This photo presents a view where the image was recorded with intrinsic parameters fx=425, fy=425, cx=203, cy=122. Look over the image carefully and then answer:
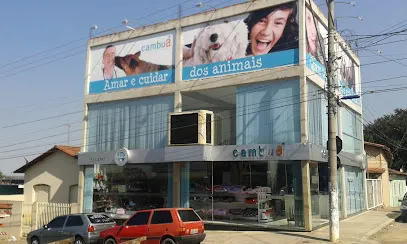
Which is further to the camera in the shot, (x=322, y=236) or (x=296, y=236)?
(x=296, y=236)

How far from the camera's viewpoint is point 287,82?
1975 centimetres

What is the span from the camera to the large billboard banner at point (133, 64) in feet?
77.6

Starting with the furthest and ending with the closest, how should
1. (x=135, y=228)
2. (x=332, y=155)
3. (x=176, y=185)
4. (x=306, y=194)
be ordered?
(x=176, y=185) → (x=306, y=194) → (x=332, y=155) → (x=135, y=228)

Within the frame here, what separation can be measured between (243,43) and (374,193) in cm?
1916

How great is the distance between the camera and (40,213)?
81.0 feet

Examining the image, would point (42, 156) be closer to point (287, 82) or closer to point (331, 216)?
point (287, 82)

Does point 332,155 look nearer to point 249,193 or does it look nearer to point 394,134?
point 249,193

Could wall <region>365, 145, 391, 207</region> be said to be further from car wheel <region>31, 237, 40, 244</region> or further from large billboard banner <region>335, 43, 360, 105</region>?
car wheel <region>31, 237, 40, 244</region>

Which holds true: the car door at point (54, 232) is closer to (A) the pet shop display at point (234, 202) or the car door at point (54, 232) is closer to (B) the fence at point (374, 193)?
(A) the pet shop display at point (234, 202)

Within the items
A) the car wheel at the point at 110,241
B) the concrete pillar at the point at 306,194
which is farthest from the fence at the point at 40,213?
the concrete pillar at the point at 306,194

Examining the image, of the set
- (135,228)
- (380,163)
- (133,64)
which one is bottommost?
(135,228)

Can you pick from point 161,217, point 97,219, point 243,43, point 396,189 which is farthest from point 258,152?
point 396,189

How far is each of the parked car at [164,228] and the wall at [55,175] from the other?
13.4 meters

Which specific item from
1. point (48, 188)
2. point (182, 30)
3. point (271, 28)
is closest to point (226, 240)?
point (271, 28)
